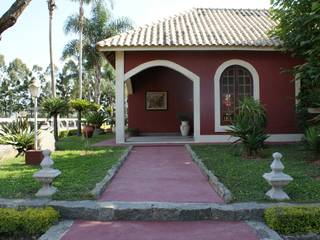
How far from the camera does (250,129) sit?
10.8 meters

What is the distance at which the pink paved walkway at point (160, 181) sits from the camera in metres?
6.78

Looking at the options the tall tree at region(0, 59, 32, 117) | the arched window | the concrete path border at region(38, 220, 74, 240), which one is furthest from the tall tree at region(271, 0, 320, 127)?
the tall tree at region(0, 59, 32, 117)

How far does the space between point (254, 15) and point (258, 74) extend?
16.4ft

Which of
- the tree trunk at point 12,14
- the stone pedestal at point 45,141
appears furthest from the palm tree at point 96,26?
the tree trunk at point 12,14

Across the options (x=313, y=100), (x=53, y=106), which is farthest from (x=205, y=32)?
(x=53, y=106)

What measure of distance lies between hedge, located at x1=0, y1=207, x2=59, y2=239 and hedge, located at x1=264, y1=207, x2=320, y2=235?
3.12 m

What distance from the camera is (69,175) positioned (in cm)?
836

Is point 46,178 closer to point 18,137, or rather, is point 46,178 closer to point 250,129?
point 18,137

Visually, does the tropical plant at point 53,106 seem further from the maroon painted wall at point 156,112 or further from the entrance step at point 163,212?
the entrance step at point 163,212

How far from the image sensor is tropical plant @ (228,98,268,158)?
10805 mm

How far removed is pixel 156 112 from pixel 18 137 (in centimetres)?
867

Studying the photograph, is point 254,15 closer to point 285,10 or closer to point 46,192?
point 285,10

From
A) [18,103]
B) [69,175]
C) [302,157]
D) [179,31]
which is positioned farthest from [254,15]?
[18,103]

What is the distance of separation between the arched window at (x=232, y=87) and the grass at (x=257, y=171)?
246cm
